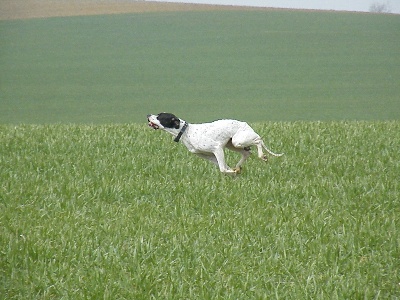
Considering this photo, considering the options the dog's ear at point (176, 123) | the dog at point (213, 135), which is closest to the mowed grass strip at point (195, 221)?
the dog at point (213, 135)

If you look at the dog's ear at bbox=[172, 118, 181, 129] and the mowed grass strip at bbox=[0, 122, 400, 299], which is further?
the dog's ear at bbox=[172, 118, 181, 129]

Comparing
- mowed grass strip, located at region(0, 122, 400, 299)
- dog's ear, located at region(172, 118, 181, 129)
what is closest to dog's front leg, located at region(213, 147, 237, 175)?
mowed grass strip, located at region(0, 122, 400, 299)

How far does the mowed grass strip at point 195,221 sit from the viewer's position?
565 cm

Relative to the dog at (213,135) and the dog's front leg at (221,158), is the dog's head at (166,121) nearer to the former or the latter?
the dog at (213,135)

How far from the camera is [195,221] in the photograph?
7336mm

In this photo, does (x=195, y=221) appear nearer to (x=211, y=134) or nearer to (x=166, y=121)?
(x=211, y=134)

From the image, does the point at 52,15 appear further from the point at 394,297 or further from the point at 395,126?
the point at 394,297

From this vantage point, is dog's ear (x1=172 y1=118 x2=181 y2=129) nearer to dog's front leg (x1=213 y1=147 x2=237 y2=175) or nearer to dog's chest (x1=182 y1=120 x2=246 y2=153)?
dog's chest (x1=182 y1=120 x2=246 y2=153)

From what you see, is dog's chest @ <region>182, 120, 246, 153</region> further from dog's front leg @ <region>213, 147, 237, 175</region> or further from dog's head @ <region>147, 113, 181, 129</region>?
dog's head @ <region>147, 113, 181, 129</region>

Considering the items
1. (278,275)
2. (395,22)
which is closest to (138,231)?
(278,275)

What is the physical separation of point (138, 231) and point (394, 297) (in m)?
2.51

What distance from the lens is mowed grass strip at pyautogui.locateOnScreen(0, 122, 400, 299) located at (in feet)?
18.5

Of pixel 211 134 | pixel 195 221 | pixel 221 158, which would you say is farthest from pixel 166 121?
pixel 195 221

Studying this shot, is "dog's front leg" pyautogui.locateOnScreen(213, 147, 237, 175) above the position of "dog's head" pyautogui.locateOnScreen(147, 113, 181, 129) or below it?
below
